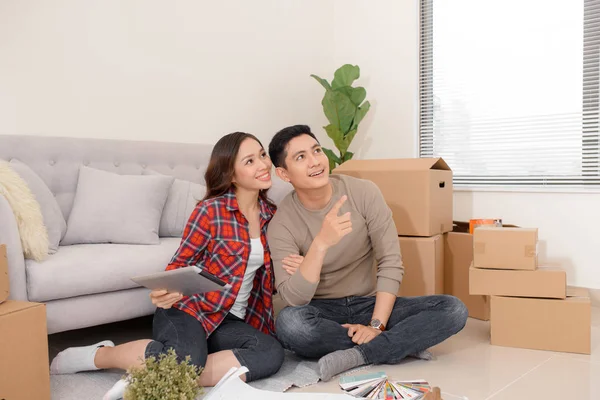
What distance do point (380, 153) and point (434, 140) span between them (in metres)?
0.42

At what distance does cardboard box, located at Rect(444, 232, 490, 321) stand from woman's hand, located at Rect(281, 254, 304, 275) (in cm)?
113

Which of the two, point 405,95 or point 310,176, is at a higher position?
point 405,95

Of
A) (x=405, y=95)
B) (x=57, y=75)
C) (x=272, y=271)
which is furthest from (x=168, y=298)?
(x=405, y=95)

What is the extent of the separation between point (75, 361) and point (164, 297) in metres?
0.44

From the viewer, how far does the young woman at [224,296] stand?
1.86 metres

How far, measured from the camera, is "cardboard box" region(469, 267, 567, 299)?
2.23 meters

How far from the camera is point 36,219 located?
6.67ft

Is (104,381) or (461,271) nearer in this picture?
(104,381)

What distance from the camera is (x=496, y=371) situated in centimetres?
202

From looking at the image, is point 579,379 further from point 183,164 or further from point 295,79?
point 295,79

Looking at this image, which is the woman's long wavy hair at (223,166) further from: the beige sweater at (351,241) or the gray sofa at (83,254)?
the gray sofa at (83,254)

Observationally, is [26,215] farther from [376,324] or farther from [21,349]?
[376,324]

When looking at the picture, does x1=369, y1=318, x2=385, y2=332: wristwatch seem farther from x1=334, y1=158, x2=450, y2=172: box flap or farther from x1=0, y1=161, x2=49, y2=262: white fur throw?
x1=0, y1=161, x2=49, y2=262: white fur throw

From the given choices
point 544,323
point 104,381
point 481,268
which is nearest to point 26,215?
point 104,381
